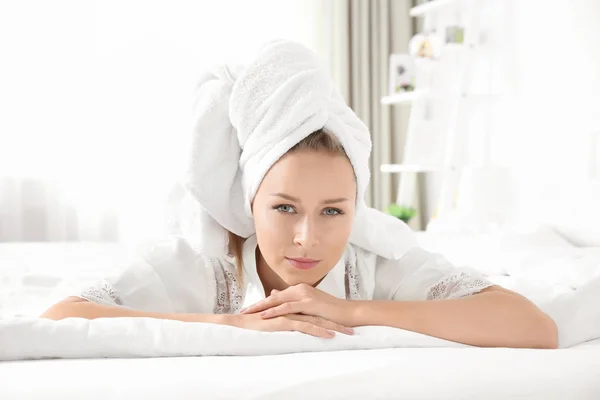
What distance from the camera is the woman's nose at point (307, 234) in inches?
39.3

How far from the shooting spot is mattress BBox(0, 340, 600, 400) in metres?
0.70

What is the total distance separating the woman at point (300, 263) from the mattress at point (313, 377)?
0.37 feet

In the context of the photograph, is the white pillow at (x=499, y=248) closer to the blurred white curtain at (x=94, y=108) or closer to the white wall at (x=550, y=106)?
the white wall at (x=550, y=106)

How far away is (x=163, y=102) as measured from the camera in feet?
12.6

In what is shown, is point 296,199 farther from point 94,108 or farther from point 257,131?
point 94,108

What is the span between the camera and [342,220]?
1.04 metres

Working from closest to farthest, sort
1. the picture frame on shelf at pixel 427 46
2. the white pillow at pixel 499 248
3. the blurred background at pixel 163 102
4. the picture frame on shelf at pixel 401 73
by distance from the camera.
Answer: the white pillow at pixel 499 248, the blurred background at pixel 163 102, the picture frame on shelf at pixel 427 46, the picture frame on shelf at pixel 401 73

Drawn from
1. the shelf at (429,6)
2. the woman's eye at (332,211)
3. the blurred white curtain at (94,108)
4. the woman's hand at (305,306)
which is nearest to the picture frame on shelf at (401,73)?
the shelf at (429,6)

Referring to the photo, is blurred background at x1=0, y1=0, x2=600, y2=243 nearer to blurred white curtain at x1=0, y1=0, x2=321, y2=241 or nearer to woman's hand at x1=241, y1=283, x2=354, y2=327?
blurred white curtain at x1=0, y1=0, x2=321, y2=241

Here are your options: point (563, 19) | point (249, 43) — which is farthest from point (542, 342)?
point (249, 43)

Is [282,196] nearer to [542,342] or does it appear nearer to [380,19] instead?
[542,342]

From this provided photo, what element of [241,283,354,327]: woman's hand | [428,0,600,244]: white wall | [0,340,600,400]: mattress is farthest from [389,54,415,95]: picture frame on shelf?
[0,340,600,400]: mattress

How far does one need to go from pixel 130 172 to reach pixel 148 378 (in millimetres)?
3204

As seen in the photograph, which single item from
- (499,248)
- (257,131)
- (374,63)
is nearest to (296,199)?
(257,131)
